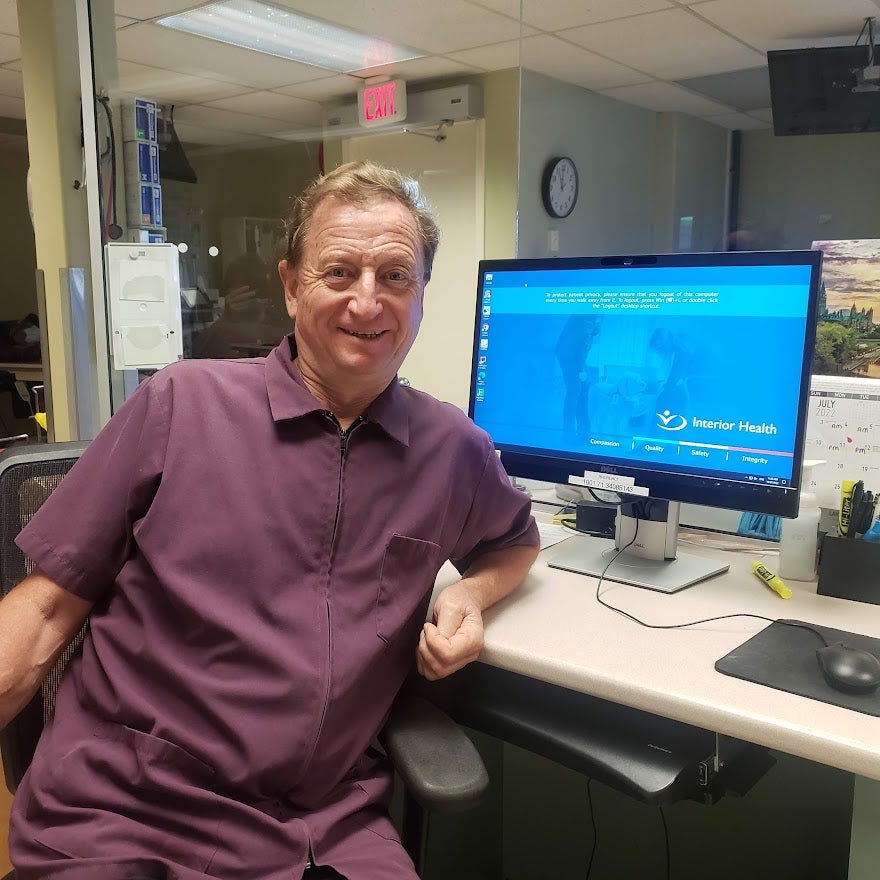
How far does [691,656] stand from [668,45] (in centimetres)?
380

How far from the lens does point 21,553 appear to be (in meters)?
1.09

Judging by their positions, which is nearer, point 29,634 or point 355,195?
point 29,634

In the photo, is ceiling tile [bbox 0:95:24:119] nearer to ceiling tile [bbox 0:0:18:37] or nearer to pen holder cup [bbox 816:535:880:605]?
ceiling tile [bbox 0:0:18:37]

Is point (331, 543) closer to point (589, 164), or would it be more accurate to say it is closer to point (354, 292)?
point (354, 292)

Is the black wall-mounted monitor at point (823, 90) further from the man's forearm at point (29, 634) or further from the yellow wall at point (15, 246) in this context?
the yellow wall at point (15, 246)

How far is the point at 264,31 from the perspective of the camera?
4.02 m

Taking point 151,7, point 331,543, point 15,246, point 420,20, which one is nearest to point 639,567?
point 331,543

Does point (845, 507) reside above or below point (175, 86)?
below

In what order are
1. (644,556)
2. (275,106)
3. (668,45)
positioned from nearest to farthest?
(644,556) → (668,45) → (275,106)

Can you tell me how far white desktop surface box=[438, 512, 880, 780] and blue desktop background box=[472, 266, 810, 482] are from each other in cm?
21

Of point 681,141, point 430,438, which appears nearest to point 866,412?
point 430,438

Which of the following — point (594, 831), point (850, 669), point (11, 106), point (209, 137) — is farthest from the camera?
point (209, 137)

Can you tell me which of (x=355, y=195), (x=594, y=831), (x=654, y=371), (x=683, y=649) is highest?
(x=355, y=195)

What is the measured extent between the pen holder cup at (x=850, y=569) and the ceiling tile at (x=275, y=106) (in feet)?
15.1
